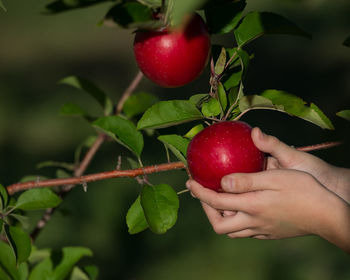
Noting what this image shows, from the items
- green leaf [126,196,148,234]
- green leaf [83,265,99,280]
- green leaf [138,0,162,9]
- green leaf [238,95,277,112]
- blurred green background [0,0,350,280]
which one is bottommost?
blurred green background [0,0,350,280]

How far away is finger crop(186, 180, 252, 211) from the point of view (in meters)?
1.10

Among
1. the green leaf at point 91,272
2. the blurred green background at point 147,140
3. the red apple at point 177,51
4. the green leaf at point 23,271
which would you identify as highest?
the red apple at point 177,51

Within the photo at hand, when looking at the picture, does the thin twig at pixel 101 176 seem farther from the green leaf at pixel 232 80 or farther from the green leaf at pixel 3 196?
the green leaf at pixel 232 80

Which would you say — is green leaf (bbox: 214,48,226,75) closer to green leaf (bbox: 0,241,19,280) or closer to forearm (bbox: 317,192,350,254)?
forearm (bbox: 317,192,350,254)

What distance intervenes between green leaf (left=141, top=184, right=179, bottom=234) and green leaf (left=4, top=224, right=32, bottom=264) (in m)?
0.24

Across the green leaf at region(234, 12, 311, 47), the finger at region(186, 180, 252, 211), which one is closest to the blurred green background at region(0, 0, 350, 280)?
the green leaf at region(234, 12, 311, 47)

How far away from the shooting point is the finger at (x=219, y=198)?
110cm

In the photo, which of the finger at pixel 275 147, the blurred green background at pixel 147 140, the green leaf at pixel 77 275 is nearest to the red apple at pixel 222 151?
the finger at pixel 275 147

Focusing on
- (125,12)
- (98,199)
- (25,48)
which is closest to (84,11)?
(25,48)

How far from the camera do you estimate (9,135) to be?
404 cm

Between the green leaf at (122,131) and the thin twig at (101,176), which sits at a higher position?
the green leaf at (122,131)

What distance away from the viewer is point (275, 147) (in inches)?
44.1

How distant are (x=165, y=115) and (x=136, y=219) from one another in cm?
25

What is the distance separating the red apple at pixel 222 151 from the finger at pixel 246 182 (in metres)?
0.02
